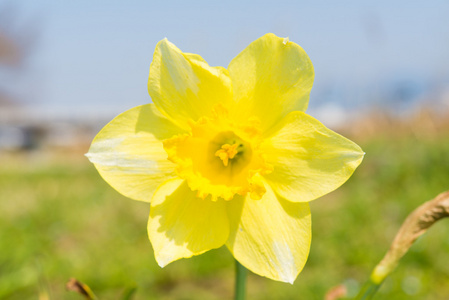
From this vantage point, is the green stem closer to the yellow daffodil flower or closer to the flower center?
the yellow daffodil flower

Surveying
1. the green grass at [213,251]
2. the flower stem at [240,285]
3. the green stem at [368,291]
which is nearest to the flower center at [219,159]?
the flower stem at [240,285]

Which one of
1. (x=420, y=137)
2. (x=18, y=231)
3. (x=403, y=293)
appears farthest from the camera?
(x=420, y=137)

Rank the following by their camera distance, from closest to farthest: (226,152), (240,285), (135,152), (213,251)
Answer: (240,285) → (135,152) → (226,152) → (213,251)

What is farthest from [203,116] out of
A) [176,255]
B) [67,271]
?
[67,271]

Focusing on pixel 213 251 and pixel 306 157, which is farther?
pixel 213 251

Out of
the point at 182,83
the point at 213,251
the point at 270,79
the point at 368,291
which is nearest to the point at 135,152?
the point at 182,83

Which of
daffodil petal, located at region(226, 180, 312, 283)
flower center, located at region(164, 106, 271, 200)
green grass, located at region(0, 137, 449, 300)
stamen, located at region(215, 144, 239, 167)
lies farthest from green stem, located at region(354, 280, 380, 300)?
green grass, located at region(0, 137, 449, 300)

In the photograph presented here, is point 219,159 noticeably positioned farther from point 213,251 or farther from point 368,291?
point 213,251

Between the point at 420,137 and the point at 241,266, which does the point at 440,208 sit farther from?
the point at 420,137
